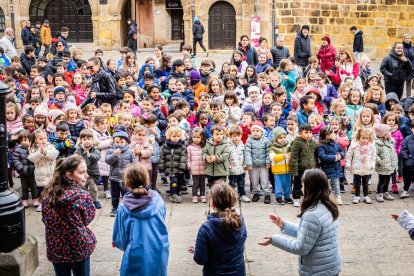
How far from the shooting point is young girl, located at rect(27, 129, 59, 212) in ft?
32.0

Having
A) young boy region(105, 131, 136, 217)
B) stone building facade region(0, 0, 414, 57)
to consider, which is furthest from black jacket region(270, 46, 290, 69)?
young boy region(105, 131, 136, 217)

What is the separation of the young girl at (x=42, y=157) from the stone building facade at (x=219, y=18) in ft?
55.8

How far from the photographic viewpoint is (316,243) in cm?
579

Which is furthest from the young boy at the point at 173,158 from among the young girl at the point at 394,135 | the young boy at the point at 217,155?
the young girl at the point at 394,135

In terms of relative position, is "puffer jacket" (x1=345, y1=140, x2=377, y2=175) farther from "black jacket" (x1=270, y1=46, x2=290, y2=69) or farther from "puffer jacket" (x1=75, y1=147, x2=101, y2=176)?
"black jacket" (x1=270, y1=46, x2=290, y2=69)

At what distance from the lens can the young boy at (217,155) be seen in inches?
398

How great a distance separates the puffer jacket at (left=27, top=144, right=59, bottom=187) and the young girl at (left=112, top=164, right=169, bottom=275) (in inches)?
151

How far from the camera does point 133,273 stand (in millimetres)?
6176

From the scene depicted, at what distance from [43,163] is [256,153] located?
10.3ft

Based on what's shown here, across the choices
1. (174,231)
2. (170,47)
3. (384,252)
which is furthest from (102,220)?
(170,47)

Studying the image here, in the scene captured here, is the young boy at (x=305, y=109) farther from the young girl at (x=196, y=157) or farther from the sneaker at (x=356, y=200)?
the young girl at (x=196, y=157)

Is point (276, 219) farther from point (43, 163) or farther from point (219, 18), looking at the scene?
point (219, 18)

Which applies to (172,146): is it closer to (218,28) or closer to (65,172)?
(65,172)

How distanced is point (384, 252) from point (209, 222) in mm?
3498
